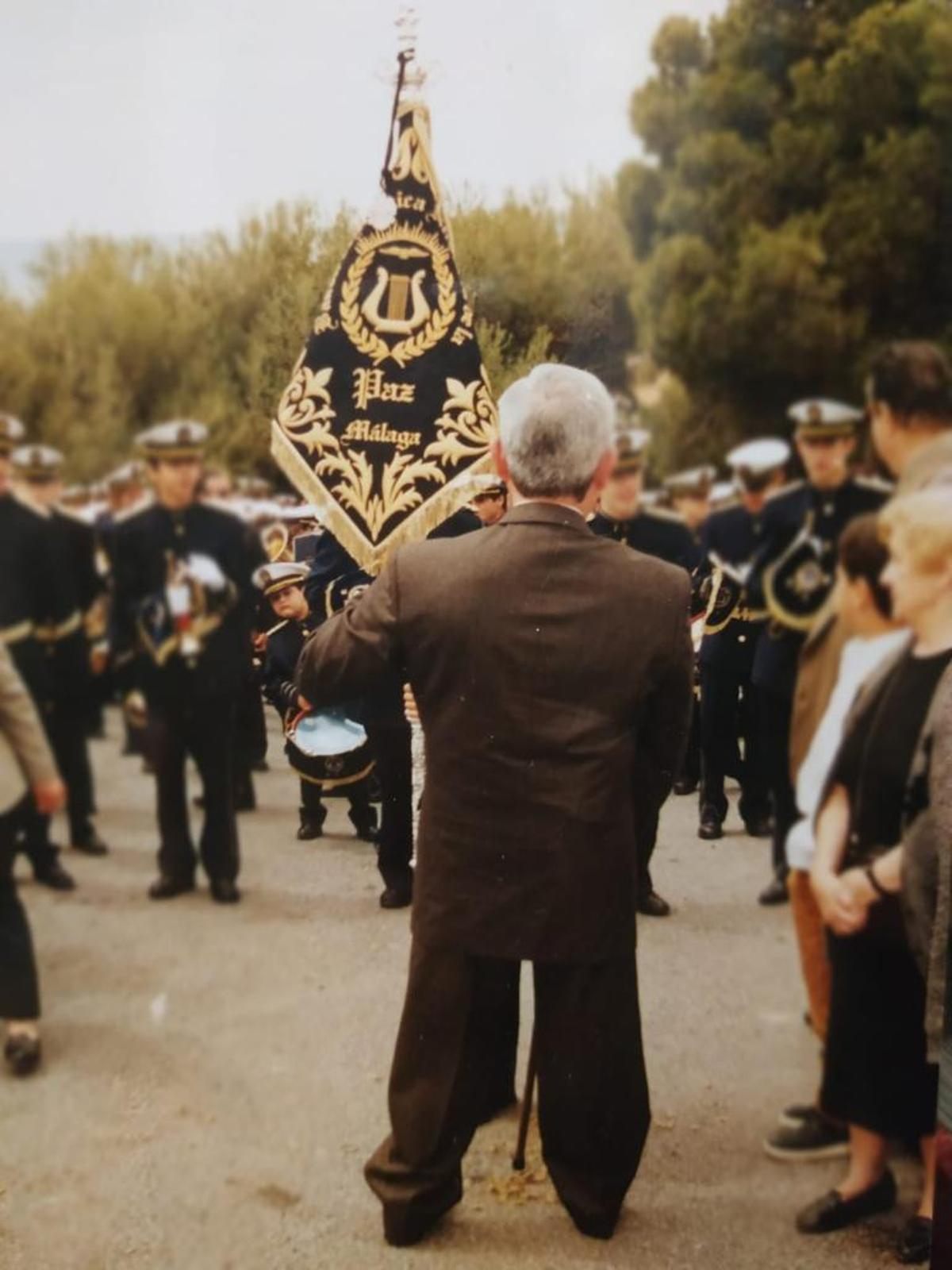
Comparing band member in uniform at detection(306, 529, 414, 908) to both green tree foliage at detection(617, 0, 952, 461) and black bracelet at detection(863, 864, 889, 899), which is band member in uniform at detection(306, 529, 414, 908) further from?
black bracelet at detection(863, 864, 889, 899)

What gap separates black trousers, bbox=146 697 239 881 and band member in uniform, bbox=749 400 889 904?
2.27ft

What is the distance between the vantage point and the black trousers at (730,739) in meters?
1.68

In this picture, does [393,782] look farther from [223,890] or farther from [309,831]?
[223,890]

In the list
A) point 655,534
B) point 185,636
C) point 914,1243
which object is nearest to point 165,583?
point 185,636

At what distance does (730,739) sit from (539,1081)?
1.69ft

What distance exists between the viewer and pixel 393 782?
1.73 m

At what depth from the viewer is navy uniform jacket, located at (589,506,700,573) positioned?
5.46 ft

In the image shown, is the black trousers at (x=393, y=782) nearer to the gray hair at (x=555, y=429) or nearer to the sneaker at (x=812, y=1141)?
the gray hair at (x=555, y=429)

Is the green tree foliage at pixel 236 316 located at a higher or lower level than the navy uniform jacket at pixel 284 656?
higher

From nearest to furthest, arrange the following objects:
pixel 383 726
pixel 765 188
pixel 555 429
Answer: pixel 555 429 < pixel 765 188 < pixel 383 726

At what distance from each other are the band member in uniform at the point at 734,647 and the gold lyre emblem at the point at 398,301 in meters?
0.43

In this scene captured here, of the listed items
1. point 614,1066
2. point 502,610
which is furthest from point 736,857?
point 502,610

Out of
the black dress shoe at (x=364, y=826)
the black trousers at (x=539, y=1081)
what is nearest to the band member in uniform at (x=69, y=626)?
the black dress shoe at (x=364, y=826)

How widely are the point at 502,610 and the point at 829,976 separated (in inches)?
25.5
